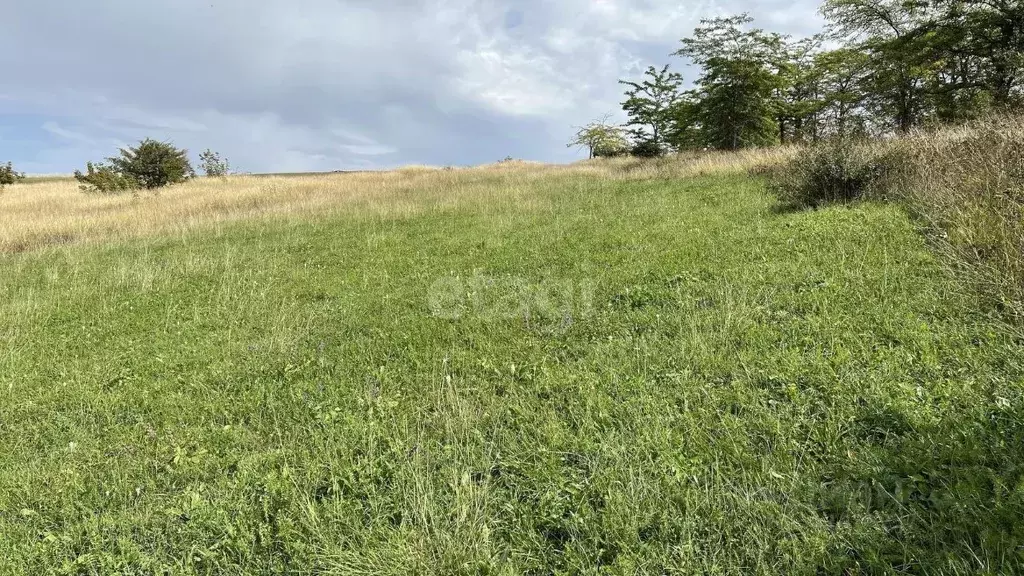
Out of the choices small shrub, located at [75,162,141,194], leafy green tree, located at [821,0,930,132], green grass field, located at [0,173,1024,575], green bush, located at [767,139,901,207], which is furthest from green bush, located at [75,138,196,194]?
leafy green tree, located at [821,0,930,132]

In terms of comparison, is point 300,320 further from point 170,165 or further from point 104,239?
point 170,165

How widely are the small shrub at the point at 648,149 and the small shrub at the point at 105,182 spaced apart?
28585mm

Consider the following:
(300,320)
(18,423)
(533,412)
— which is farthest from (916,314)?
(18,423)

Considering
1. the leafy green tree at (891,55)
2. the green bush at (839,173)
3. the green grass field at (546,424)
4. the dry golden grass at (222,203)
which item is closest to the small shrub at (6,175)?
the dry golden grass at (222,203)

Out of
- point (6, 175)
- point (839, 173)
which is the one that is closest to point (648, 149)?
point (839, 173)

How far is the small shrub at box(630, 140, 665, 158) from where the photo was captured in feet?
91.0

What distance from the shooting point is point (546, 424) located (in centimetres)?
304

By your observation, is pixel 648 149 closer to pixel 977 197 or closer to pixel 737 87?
pixel 737 87

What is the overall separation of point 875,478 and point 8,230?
2018cm

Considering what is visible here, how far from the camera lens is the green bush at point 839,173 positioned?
26.1ft

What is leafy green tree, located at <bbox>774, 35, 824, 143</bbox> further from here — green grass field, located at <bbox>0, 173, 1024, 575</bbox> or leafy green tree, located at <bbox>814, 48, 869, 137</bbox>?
green grass field, located at <bbox>0, 173, 1024, 575</bbox>

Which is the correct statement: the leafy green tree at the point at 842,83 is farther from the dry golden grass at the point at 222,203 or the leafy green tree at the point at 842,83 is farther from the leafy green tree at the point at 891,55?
the dry golden grass at the point at 222,203

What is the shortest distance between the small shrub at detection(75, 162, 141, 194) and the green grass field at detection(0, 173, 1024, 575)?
21531 millimetres

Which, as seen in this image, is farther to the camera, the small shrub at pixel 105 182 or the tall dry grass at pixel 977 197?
the small shrub at pixel 105 182
